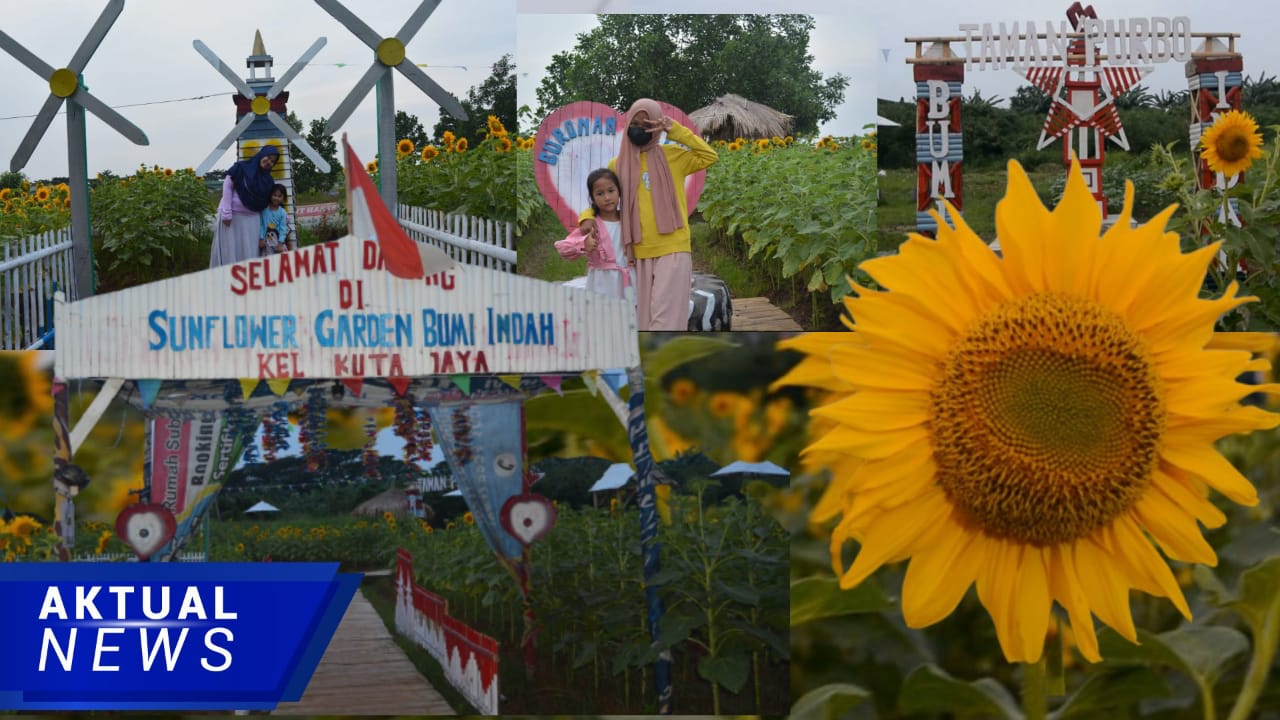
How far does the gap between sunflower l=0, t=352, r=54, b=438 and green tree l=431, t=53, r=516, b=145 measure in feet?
24.6

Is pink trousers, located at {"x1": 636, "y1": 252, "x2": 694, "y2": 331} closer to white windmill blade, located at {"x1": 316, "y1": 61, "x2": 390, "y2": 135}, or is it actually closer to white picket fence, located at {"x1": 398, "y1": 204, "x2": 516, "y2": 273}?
white picket fence, located at {"x1": 398, "y1": 204, "x2": 516, "y2": 273}

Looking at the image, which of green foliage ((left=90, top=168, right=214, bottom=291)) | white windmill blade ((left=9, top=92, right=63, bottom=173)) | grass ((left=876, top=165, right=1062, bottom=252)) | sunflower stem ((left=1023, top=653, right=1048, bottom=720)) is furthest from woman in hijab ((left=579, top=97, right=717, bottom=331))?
sunflower stem ((left=1023, top=653, right=1048, bottom=720))

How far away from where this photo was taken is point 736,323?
1034 centimetres

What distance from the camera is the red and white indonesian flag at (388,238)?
12.6 feet

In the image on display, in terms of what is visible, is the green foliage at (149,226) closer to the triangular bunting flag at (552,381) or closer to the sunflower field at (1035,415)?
the triangular bunting flag at (552,381)

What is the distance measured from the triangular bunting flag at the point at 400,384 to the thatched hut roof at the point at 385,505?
0.95 ft

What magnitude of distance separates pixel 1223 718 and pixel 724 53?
26.6 feet

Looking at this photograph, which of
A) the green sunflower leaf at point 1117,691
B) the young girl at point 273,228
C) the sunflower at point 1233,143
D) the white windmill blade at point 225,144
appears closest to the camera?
the green sunflower leaf at point 1117,691

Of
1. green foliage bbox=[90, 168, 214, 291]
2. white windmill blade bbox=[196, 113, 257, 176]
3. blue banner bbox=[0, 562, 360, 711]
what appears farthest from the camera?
green foliage bbox=[90, 168, 214, 291]

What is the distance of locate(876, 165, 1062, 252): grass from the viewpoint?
10.4 m

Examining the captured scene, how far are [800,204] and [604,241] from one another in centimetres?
223

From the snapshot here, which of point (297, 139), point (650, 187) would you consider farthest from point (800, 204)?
point (297, 139)

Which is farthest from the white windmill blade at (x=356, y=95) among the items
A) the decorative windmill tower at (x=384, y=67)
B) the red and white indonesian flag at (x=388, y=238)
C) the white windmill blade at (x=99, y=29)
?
the red and white indonesian flag at (x=388, y=238)

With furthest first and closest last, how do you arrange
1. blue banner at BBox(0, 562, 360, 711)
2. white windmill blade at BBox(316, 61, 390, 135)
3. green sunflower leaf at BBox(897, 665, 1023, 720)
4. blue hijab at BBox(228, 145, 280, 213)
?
1. blue hijab at BBox(228, 145, 280, 213)
2. white windmill blade at BBox(316, 61, 390, 135)
3. blue banner at BBox(0, 562, 360, 711)
4. green sunflower leaf at BBox(897, 665, 1023, 720)
